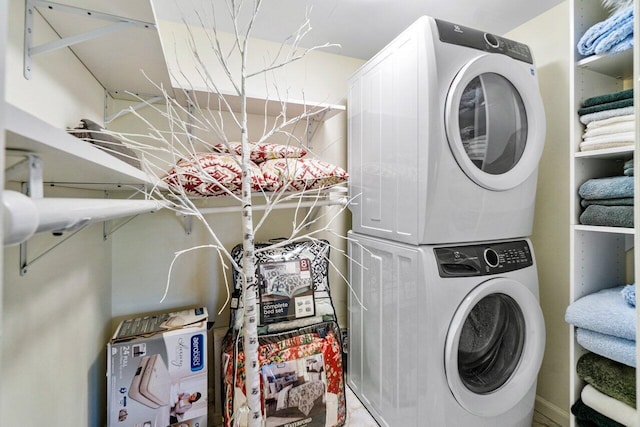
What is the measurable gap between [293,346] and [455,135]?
1.30 meters

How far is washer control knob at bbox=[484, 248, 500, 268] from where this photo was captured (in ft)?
4.29

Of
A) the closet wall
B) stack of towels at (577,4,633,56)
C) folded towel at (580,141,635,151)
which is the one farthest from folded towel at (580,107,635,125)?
the closet wall

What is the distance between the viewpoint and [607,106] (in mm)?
1235

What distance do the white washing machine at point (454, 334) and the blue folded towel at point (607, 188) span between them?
335 mm

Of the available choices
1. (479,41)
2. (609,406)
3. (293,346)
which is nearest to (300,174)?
(293,346)

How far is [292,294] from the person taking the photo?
1647 mm

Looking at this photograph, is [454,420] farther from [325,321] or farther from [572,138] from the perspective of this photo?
[572,138]

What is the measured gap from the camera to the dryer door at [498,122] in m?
1.27

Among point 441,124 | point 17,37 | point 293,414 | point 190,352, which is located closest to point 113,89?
point 17,37

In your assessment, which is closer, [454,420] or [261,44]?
[454,420]

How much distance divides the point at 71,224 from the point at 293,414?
1.40 meters

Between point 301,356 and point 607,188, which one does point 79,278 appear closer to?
point 301,356

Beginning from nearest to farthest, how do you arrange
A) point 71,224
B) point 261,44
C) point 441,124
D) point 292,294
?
point 71,224 < point 441,124 < point 292,294 < point 261,44

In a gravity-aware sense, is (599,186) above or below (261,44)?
below
